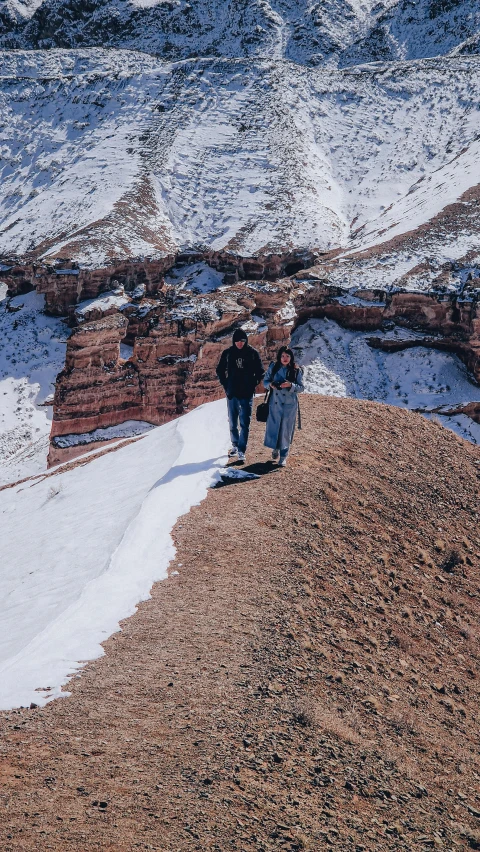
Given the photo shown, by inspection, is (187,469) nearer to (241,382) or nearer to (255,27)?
(241,382)

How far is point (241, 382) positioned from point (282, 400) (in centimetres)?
73

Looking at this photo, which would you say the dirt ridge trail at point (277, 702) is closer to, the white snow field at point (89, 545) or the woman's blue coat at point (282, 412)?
the white snow field at point (89, 545)

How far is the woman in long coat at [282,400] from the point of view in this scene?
35.9ft

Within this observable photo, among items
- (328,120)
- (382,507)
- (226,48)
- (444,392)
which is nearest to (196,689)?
(382,507)

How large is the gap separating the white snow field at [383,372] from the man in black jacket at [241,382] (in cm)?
2378

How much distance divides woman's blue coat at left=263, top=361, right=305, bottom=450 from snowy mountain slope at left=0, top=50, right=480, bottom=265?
3851 cm

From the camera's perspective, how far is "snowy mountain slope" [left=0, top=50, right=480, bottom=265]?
5284 cm

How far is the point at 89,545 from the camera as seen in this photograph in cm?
1012

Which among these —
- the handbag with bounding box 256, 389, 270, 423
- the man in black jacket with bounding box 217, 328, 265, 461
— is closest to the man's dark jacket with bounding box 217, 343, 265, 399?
the man in black jacket with bounding box 217, 328, 265, 461

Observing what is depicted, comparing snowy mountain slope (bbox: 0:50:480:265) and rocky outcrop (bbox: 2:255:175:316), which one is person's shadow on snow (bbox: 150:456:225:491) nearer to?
rocky outcrop (bbox: 2:255:175:316)

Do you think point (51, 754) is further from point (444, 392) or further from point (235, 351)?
point (444, 392)

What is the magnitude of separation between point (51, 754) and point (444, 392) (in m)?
32.4

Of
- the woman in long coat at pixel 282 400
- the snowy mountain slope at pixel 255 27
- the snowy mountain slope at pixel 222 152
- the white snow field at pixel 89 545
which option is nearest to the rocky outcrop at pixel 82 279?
the snowy mountain slope at pixel 222 152

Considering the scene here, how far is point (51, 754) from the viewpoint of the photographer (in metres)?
5.32
